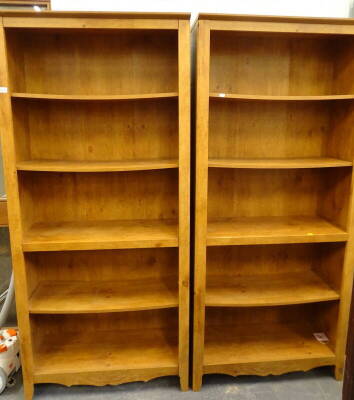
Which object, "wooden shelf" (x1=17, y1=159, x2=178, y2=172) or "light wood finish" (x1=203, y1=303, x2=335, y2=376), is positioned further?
"light wood finish" (x1=203, y1=303, x2=335, y2=376)

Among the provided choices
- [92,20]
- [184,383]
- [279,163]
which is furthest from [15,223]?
[279,163]

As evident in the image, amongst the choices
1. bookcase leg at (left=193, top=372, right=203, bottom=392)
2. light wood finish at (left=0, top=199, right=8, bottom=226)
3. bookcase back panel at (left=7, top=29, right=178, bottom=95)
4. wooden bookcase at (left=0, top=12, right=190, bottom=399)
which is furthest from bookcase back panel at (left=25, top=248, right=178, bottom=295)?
bookcase back panel at (left=7, top=29, right=178, bottom=95)

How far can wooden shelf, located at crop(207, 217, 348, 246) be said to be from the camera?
6.16 feet

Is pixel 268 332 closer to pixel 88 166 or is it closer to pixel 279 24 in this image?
pixel 88 166

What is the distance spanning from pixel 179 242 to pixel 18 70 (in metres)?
1.25

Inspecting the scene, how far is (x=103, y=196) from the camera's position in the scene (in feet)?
6.87

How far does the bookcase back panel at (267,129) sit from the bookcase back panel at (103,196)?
373mm

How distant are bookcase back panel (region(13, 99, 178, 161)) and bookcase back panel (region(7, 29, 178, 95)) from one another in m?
0.08

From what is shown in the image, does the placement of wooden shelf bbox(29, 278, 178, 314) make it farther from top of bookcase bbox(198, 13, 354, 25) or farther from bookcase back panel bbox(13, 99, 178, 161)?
top of bookcase bbox(198, 13, 354, 25)

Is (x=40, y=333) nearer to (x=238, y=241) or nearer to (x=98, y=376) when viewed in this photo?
(x=98, y=376)

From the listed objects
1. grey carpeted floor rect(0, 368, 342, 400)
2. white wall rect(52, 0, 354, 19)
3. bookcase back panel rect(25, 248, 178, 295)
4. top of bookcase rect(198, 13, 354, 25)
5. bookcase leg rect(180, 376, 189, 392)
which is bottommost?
grey carpeted floor rect(0, 368, 342, 400)

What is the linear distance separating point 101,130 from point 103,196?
40 cm

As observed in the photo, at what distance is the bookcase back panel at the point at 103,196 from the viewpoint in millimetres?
2049

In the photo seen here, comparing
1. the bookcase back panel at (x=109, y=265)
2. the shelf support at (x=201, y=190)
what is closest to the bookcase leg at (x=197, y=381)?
the shelf support at (x=201, y=190)
